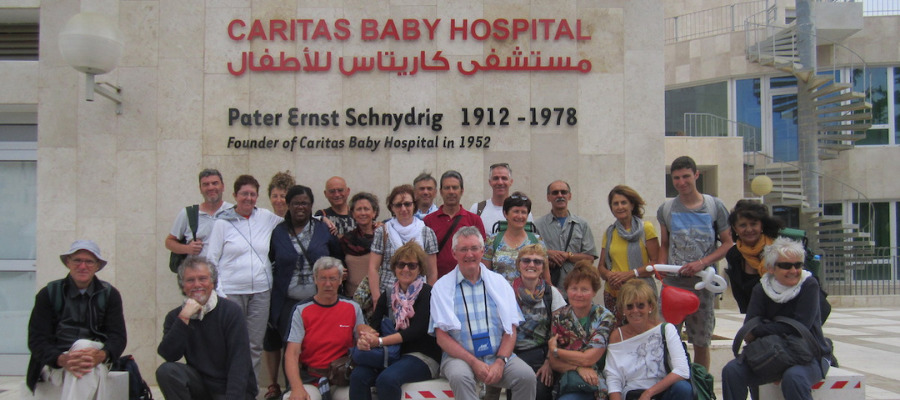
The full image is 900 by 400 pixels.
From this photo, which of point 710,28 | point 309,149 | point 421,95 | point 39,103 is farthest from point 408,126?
point 710,28

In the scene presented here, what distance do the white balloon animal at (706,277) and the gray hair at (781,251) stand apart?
429 mm

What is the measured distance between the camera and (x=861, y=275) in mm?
15820

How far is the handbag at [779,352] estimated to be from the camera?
14.4ft

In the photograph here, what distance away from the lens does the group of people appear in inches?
177

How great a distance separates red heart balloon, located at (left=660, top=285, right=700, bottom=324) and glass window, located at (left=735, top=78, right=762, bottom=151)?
1533 centimetres

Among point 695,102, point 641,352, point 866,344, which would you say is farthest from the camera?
point 695,102

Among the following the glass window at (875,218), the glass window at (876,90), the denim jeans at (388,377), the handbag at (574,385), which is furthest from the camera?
the glass window at (876,90)

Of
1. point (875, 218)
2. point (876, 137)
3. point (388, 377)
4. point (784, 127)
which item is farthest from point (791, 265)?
point (876, 137)

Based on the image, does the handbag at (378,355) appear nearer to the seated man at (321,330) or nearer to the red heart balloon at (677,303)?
the seated man at (321,330)

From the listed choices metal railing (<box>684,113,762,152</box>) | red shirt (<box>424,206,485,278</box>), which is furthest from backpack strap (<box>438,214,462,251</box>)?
metal railing (<box>684,113,762,152</box>)

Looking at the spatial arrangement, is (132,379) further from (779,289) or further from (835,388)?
(835,388)

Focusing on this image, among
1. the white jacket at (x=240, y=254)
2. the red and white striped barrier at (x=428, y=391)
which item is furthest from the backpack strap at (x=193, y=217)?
the red and white striped barrier at (x=428, y=391)

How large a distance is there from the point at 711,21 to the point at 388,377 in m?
18.7

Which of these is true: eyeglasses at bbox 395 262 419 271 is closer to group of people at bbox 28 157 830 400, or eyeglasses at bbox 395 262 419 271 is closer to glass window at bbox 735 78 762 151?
group of people at bbox 28 157 830 400
